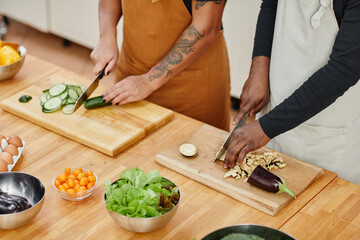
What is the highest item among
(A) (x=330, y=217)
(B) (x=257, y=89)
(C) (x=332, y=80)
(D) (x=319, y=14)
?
(D) (x=319, y=14)

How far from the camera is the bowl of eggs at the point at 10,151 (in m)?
1.93

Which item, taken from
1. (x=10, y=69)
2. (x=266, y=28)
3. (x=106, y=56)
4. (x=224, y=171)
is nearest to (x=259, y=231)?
(x=224, y=171)

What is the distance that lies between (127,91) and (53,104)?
0.35 meters

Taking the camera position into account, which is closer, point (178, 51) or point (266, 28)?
point (266, 28)

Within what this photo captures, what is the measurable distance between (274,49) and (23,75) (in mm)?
1356

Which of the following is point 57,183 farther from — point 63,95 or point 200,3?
point 200,3

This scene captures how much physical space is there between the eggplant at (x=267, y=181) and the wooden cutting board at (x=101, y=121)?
583 millimetres

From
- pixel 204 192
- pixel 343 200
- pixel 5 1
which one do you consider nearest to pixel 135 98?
pixel 204 192

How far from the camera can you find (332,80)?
6.10 feet

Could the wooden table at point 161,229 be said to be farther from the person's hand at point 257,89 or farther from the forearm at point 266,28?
the forearm at point 266,28

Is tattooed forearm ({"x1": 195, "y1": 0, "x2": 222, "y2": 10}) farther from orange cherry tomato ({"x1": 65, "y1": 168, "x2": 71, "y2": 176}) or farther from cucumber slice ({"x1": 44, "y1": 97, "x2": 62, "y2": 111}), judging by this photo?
orange cherry tomato ({"x1": 65, "y1": 168, "x2": 71, "y2": 176})

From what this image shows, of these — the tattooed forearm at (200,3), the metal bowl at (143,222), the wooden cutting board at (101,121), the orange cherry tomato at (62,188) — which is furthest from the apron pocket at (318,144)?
the orange cherry tomato at (62,188)

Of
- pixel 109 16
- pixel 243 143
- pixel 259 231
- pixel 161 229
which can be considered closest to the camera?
pixel 259 231

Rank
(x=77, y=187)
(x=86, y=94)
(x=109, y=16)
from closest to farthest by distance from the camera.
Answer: (x=77, y=187), (x=86, y=94), (x=109, y=16)
